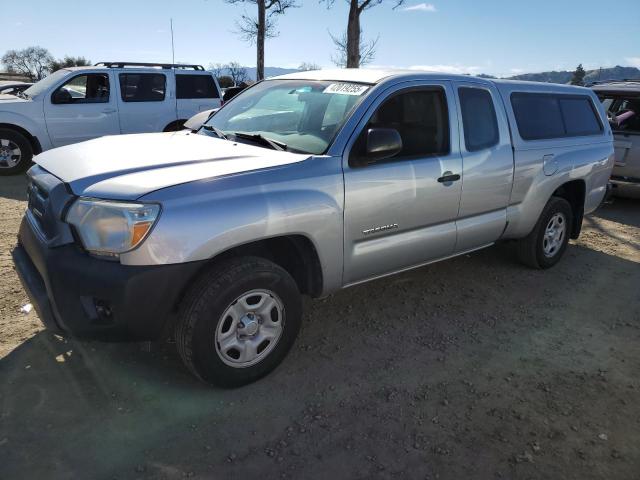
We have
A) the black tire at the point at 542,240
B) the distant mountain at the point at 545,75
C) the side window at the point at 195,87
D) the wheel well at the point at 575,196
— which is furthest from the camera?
the side window at the point at 195,87

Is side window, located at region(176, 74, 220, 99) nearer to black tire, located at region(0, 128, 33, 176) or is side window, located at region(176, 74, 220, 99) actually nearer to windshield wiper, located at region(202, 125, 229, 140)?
black tire, located at region(0, 128, 33, 176)

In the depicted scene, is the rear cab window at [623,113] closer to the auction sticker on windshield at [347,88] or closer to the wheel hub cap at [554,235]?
the wheel hub cap at [554,235]

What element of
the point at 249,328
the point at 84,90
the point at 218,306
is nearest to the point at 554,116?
the point at 249,328

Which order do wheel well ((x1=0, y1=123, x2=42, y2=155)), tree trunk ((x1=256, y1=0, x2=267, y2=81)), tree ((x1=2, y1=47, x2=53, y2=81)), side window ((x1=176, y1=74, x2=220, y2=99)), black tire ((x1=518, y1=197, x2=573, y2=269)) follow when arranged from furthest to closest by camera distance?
1. tree ((x1=2, y1=47, x2=53, y2=81))
2. tree trunk ((x1=256, y1=0, x2=267, y2=81))
3. side window ((x1=176, y1=74, x2=220, y2=99))
4. wheel well ((x1=0, y1=123, x2=42, y2=155))
5. black tire ((x1=518, y1=197, x2=573, y2=269))

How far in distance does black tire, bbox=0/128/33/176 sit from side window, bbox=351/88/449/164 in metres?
7.36

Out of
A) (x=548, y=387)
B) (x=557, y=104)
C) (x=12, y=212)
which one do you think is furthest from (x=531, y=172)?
(x=12, y=212)

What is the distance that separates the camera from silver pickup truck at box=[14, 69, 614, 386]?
2.53 metres

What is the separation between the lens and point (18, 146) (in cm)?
855

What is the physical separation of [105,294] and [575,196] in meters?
4.70

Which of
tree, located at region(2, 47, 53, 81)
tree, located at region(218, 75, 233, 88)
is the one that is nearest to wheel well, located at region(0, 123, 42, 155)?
tree, located at region(218, 75, 233, 88)

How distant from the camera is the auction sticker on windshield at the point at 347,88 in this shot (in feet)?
11.3

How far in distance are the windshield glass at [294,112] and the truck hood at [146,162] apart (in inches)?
9.5

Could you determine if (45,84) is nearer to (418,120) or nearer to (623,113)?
(418,120)

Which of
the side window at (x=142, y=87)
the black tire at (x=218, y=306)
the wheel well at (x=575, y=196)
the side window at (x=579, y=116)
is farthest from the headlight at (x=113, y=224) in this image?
the side window at (x=142, y=87)
